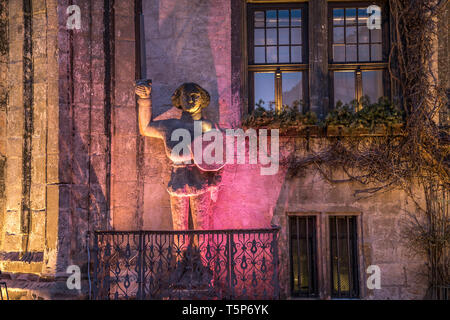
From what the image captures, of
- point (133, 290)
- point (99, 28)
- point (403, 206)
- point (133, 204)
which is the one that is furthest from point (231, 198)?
point (99, 28)

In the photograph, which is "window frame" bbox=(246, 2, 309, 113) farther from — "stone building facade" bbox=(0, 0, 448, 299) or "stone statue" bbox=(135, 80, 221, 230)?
"stone statue" bbox=(135, 80, 221, 230)

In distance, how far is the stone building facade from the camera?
7.26 meters

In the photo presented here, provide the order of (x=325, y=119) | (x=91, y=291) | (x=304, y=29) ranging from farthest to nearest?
(x=304, y=29) < (x=325, y=119) < (x=91, y=291)

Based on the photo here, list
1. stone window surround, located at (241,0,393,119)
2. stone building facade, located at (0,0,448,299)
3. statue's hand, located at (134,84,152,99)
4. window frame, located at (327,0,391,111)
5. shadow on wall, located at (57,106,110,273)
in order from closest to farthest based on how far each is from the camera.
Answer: statue's hand, located at (134,84,152,99) → shadow on wall, located at (57,106,110,273) → stone building facade, located at (0,0,448,299) → stone window surround, located at (241,0,393,119) → window frame, located at (327,0,391,111)

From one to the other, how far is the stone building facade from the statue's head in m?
0.60

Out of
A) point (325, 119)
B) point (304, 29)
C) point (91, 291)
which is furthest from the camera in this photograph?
point (304, 29)

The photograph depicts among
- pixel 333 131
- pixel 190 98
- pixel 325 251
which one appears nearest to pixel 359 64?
pixel 333 131

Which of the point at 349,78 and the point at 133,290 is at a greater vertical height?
the point at 349,78

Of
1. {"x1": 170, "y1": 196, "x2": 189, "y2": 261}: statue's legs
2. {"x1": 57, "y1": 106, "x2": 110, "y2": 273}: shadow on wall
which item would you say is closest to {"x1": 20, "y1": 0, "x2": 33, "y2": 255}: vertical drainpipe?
{"x1": 57, "y1": 106, "x2": 110, "y2": 273}: shadow on wall

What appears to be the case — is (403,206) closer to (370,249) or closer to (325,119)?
(370,249)

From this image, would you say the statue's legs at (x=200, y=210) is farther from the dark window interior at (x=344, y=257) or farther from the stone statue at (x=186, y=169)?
the dark window interior at (x=344, y=257)

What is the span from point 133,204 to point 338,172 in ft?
→ 9.80

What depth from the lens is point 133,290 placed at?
6.94 metres

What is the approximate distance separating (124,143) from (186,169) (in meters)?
1.17
